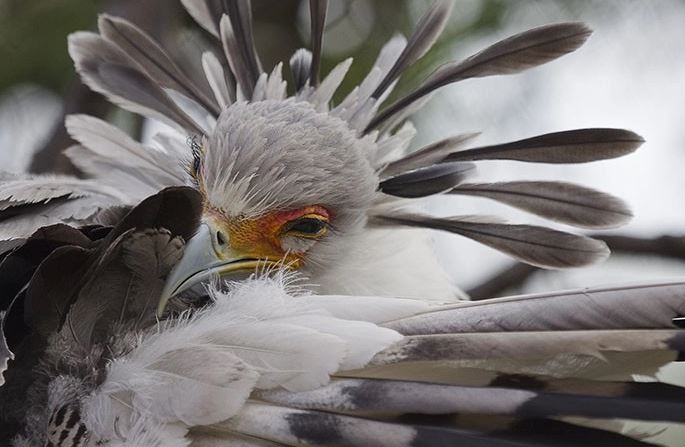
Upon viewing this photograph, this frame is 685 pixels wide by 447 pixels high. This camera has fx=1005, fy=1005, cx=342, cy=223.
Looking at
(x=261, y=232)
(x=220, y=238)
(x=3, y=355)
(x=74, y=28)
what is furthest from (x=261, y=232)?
(x=74, y=28)

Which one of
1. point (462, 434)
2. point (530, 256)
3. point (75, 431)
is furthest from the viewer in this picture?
point (530, 256)

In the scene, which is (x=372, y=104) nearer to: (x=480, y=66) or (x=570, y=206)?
(x=480, y=66)

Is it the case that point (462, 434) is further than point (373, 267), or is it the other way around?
point (373, 267)

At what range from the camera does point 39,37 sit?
9.14 ft

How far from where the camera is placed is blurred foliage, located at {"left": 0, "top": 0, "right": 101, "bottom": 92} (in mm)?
2781

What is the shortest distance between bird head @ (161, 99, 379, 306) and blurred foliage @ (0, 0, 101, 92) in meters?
1.41

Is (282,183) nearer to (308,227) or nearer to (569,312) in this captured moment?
(308,227)

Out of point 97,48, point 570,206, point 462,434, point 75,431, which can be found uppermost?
point 570,206

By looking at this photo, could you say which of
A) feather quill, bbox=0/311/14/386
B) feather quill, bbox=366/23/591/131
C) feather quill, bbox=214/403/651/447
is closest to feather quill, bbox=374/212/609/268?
feather quill, bbox=366/23/591/131

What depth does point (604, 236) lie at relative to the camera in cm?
229

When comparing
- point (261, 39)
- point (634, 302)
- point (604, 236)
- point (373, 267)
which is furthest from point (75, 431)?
point (261, 39)

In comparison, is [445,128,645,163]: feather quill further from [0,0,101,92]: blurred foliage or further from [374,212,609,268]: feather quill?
[0,0,101,92]: blurred foliage

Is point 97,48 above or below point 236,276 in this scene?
above

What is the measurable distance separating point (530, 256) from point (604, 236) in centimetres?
85
